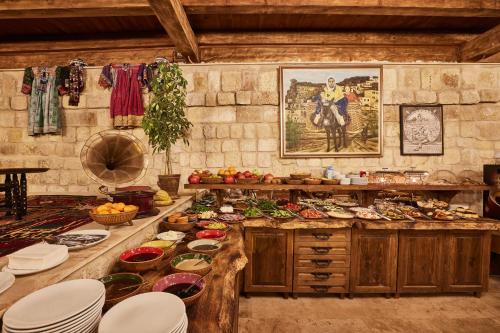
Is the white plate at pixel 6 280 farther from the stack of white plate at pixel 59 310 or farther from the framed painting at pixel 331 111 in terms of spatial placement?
the framed painting at pixel 331 111

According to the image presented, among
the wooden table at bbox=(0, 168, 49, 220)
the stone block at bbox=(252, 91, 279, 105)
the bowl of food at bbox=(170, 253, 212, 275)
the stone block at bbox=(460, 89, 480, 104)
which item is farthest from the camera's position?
the stone block at bbox=(252, 91, 279, 105)

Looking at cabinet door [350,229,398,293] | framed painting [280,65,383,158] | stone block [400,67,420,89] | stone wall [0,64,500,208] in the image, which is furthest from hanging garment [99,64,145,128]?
stone block [400,67,420,89]

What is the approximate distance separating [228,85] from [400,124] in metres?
3.74

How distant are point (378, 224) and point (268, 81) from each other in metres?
3.48

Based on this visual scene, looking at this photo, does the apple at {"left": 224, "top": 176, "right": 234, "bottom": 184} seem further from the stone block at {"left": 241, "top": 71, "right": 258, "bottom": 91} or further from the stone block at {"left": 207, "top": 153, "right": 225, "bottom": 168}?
the stone block at {"left": 241, "top": 71, "right": 258, "bottom": 91}

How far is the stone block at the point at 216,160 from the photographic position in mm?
5441

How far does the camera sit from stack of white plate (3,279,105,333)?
102cm

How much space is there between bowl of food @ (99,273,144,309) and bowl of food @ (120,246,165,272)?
0.15m

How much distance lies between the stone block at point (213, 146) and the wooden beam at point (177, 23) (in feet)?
5.81

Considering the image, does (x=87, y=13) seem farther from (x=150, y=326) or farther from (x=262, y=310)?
(x=262, y=310)

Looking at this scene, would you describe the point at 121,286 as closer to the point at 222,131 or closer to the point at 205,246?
the point at 205,246

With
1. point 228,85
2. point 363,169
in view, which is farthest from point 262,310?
point 228,85

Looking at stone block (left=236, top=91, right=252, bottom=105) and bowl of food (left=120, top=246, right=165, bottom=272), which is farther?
stone block (left=236, top=91, right=252, bottom=105)

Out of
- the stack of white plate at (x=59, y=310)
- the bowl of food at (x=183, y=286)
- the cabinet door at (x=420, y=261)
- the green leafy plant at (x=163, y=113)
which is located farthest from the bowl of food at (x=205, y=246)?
the cabinet door at (x=420, y=261)
